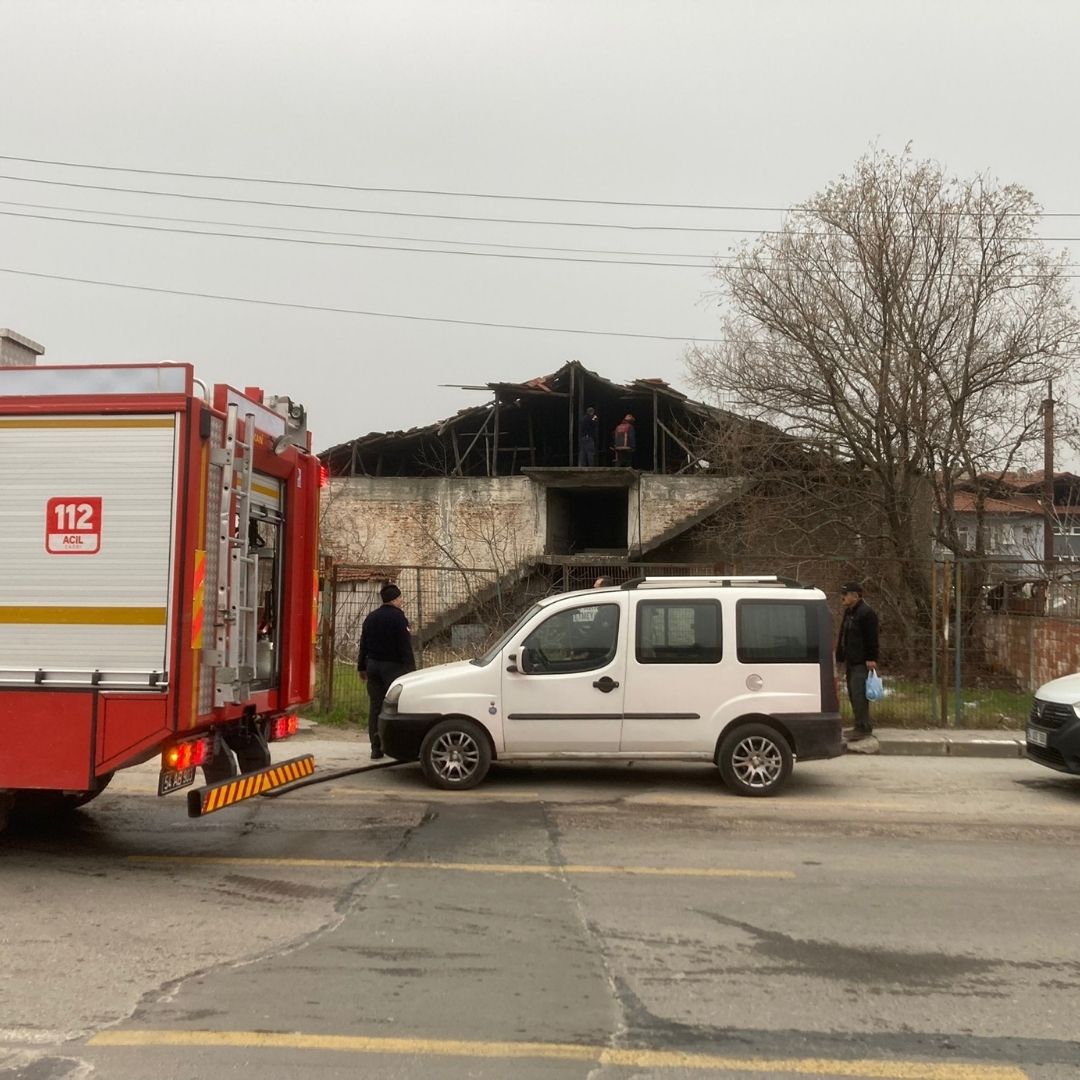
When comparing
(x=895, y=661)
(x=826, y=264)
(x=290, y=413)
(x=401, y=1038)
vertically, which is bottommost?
(x=401, y=1038)

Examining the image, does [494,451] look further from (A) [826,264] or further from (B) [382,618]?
(B) [382,618]

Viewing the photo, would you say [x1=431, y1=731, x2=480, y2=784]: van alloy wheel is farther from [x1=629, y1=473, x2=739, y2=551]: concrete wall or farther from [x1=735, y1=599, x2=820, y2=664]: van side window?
[x1=629, y1=473, x2=739, y2=551]: concrete wall

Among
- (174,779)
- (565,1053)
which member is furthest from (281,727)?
(565,1053)

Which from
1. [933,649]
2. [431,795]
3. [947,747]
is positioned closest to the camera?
[431,795]

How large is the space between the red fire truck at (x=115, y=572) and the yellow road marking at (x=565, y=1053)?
7.62ft

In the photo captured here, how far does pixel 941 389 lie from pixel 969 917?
48.7ft

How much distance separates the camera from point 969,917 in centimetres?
572

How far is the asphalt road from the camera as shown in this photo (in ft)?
13.0

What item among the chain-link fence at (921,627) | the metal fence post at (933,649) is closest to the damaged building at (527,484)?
the chain-link fence at (921,627)

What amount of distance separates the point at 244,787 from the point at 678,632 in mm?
4055

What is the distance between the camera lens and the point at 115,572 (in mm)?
6223

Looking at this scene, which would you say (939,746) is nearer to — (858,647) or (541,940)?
(858,647)

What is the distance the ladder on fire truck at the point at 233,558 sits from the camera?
638 centimetres

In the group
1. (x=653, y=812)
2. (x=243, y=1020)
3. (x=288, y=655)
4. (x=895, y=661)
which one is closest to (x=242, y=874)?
(x=288, y=655)
